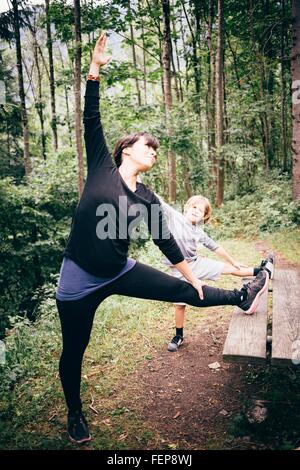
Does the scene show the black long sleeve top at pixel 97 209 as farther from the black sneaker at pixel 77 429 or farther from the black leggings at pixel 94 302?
the black sneaker at pixel 77 429

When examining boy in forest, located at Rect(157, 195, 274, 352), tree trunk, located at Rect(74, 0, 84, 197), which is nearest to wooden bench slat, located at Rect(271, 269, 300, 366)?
boy in forest, located at Rect(157, 195, 274, 352)

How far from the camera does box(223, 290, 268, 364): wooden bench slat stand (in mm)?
2277

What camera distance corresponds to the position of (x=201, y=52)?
1606 cm

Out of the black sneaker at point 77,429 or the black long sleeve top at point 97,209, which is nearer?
the black long sleeve top at point 97,209

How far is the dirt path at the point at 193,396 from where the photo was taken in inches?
104

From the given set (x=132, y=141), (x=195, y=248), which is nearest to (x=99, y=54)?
(x=132, y=141)

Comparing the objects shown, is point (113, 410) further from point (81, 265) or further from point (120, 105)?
point (120, 105)

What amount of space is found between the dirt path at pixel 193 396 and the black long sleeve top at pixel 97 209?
4.80 feet

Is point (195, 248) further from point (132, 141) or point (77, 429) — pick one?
point (77, 429)

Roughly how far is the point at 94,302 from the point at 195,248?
1.54 meters

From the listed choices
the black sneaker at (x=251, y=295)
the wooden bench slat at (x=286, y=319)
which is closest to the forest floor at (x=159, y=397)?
the wooden bench slat at (x=286, y=319)

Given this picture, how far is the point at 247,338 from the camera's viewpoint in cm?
246
